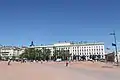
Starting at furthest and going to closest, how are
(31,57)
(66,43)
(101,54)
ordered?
(66,43) → (101,54) → (31,57)

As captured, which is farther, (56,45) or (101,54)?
(56,45)

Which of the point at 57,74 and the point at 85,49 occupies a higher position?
the point at 85,49

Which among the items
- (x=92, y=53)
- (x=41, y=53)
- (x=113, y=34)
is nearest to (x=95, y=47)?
(x=92, y=53)

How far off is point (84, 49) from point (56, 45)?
24021mm

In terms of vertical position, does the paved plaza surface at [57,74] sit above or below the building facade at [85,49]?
below

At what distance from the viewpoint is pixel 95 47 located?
6747 inches

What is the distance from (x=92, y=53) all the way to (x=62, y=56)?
27871 millimetres

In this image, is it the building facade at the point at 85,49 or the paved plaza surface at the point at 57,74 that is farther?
the building facade at the point at 85,49

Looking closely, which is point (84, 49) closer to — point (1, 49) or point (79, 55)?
point (79, 55)

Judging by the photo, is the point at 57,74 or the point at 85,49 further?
the point at 85,49

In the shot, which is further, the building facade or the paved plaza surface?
the building facade

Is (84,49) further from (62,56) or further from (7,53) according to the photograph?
(7,53)

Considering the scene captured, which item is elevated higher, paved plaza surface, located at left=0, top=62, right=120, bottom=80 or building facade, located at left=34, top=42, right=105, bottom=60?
building facade, located at left=34, top=42, right=105, bottom=60

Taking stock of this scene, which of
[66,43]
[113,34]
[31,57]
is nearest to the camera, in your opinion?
[113,34]
